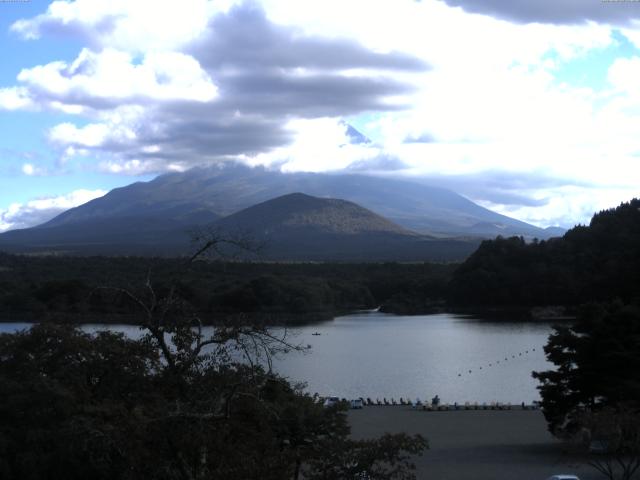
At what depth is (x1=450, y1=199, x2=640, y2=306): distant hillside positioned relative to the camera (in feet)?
202

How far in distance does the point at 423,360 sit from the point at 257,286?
94.2 feet

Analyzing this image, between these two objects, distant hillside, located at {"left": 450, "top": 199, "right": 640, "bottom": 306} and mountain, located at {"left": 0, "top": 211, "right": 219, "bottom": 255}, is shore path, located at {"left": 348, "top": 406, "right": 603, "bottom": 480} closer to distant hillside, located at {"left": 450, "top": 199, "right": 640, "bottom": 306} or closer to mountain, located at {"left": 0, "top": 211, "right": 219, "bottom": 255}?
distant hillside, located at {"left": 450, "top": 199, "right": 640, "bottom": 306}

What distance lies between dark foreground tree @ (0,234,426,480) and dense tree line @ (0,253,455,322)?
32732 mm

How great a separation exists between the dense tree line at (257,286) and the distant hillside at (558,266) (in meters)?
5.18

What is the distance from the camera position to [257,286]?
66.9 meters

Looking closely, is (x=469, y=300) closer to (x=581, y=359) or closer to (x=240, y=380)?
(x=581, y=359)

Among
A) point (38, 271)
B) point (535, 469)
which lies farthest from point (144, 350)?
point (38, 271)

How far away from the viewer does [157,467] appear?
726 centimetres

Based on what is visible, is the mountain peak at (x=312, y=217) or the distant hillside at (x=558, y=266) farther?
the mountain peak at (x=312, y=217)

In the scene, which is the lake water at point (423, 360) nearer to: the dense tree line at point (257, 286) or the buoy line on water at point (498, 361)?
the buoy line on water at point (498, 361)

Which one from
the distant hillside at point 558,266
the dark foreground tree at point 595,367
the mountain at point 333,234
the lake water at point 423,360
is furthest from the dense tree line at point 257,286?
the mountain at point 333,234

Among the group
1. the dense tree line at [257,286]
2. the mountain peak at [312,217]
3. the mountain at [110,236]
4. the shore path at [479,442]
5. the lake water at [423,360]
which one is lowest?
the lake water at [423,360]

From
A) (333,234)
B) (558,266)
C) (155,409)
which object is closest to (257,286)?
(558,266)

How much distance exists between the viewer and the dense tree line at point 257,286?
5800 centimetres
